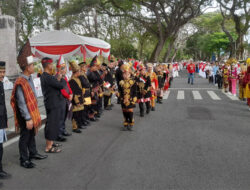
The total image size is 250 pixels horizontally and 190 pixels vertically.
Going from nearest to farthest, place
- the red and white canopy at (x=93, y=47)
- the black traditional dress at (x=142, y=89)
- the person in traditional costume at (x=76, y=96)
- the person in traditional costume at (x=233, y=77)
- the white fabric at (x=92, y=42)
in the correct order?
the person in traditional costume at (x=76, y=96), the black traditional dress at (x=142, y=89), the white fabric at (x=92, y=42), the red and white canopy at (x=93, y=47), the person in traditional costume at (x=233, y=77)

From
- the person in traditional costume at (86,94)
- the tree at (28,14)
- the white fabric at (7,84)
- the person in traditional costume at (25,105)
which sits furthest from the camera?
the tree at (28,14)

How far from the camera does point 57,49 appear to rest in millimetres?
10953

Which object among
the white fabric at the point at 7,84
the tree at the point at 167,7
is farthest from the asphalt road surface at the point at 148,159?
the tree at the point at 167,7

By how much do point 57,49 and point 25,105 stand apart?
22.6ft

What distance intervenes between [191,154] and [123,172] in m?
1.55

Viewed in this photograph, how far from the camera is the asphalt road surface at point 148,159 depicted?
4.06 metres

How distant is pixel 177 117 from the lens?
8.76 metres

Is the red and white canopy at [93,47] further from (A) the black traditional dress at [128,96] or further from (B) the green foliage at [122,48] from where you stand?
(B) the green foliage at [122,48]

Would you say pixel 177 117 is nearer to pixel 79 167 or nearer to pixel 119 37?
pixel 79 167

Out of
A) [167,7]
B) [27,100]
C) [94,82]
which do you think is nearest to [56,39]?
[94,82]

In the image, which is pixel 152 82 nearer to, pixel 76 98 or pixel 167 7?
pixel 76 98

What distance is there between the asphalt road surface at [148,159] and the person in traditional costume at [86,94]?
0.44m

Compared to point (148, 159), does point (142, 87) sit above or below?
above

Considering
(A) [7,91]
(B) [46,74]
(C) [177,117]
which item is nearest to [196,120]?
(C) [177,117]
